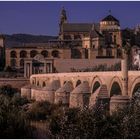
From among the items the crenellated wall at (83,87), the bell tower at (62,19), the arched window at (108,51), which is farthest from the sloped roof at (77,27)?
the crenellated wall at (83,87)

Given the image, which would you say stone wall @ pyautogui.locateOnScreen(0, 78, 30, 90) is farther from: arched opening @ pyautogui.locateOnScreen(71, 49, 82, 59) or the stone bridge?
arched opening @ pyautogui.locateOnScreen(71, 49, 82, 59)

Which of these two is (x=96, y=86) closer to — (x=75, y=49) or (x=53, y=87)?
(x=53, y=87)

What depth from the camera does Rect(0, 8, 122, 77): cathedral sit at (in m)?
45.5

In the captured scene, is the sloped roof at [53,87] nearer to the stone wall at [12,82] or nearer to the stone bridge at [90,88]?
the stone bridge at [90,88]

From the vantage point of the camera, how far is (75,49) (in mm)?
49031

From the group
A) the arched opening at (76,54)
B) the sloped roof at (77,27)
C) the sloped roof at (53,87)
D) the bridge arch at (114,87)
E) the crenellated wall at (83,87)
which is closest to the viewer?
the crenellated wall at (83,87)

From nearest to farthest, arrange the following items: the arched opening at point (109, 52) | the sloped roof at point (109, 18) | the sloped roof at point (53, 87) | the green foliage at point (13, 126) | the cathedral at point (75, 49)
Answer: the green foliage at point (13, 126) → the sloped roof at point (53, 87) → the cathedral at point (75, 49) → the arched opening at point (109, 52) → the sloped roof at point (109, 18)

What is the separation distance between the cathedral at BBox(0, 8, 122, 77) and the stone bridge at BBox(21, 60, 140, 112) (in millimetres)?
11287

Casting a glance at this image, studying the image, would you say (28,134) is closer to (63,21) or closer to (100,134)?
(100,134)

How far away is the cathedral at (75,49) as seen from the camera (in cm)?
→ 4552

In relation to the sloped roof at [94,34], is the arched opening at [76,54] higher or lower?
lower

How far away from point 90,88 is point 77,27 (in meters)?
28.2

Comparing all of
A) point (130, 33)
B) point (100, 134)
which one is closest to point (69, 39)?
point (130, 33)

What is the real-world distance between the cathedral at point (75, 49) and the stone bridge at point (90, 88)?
11287 mm
